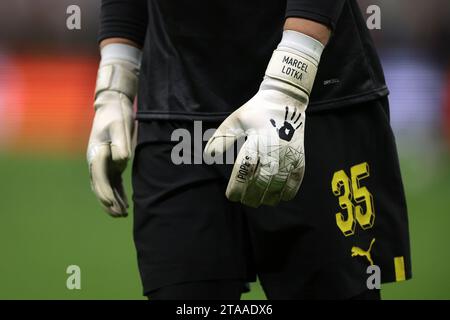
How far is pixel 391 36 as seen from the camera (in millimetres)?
5812

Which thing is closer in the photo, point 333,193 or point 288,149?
point 288,149

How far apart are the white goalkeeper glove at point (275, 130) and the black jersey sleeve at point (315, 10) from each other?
0.03m

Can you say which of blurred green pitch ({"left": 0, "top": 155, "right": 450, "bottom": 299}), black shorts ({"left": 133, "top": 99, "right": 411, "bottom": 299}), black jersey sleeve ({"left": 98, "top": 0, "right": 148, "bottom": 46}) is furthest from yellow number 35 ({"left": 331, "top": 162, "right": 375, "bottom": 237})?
blurred green pitch ({"left": 0, "top": 155, "right": 450, "bottom": 299})

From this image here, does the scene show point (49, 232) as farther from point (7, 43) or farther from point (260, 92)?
point (260, 92)

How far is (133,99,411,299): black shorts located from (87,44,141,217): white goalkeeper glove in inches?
6.8

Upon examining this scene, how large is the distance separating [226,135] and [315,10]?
0.81 ft

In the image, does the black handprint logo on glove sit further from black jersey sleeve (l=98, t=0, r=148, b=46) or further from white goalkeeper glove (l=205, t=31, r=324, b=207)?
black jersey sleeve (l=98, t=0, r=148, b=46)

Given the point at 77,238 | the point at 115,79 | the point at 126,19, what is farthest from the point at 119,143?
the point at 77,238

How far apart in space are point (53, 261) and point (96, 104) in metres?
2.11

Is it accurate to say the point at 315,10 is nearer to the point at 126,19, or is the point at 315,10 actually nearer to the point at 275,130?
the point at 275,130

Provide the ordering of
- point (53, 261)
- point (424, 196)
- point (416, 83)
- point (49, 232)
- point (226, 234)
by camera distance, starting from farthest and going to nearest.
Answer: point (416, 83) → point (424, 196) → point (49, 232) → point (53, 261) → point (226, 234)

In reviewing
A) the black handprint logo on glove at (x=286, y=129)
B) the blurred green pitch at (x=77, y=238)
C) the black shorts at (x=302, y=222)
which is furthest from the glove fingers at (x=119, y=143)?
the blurred green pitch at (x=77, y=238)

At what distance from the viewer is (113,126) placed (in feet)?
5.39
